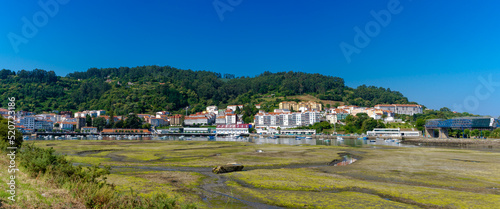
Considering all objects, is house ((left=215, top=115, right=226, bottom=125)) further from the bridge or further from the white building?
the bridge

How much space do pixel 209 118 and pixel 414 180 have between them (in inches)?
6415

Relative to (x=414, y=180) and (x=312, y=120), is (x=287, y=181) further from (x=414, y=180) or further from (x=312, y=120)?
(x=312, y=120)

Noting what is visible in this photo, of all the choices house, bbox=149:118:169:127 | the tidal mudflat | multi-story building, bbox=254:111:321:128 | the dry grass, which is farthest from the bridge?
house, bbox=149:118:169:127

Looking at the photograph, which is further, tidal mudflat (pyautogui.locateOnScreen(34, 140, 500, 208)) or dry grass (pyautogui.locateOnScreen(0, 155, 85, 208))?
tidal mudflat (pyautogui.locateOnScreen(34, 140, 500, 208))

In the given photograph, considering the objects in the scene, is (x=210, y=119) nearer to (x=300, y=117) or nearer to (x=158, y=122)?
(x=158, y=122)

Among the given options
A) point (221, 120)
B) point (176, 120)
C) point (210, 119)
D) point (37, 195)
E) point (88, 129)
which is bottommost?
point (88, 129)

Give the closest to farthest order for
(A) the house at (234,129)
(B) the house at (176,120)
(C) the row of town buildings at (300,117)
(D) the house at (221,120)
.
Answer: (A) the house at (234,129)
(C) the row of town buildings at (300,117)
(D) the house at (221,120)
(B) the house at (176,120)

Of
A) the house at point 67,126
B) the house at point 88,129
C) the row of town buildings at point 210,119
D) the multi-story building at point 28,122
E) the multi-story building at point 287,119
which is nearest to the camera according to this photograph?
the multi-story building at point 28,122

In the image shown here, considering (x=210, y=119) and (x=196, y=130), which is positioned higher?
(x=210, y=119)

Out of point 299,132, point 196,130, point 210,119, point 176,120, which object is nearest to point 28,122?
point 176,120

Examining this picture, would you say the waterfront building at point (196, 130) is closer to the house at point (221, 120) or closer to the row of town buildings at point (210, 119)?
the row of town buildings at point (210, 119)

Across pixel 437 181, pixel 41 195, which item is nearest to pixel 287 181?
pixel 437 181

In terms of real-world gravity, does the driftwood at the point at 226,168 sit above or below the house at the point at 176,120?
below

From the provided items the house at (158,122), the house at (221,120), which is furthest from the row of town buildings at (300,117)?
the house at (158,122)
